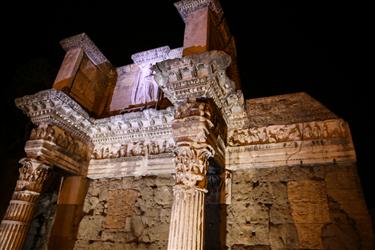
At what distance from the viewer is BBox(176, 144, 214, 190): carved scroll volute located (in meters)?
3.19

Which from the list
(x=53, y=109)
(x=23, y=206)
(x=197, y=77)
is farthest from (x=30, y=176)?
(x=197, y=77)

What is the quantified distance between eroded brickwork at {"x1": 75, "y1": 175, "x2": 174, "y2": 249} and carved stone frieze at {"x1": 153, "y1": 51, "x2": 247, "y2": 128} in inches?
72.5

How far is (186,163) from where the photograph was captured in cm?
326

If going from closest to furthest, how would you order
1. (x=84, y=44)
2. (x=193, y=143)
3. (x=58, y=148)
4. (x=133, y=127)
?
(x=193, y=143) < (x=58, y=148) < (x=133, y=127) < (x=84, y=44)

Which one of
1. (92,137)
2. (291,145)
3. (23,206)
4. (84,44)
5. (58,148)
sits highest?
(84,44)

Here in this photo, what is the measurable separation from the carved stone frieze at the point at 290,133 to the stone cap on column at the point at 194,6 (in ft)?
7.29

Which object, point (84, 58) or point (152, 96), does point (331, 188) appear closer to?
point (152, 96)

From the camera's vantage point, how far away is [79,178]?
17.4 feet

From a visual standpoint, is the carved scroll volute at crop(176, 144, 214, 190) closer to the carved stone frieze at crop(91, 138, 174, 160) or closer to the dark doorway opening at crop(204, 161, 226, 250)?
the dark doorway opening at crop(204, 161, 226, 250)

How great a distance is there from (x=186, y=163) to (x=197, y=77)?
120cm

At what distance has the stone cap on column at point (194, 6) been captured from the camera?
450 cm

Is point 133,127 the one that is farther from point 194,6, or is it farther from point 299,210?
point 299,210

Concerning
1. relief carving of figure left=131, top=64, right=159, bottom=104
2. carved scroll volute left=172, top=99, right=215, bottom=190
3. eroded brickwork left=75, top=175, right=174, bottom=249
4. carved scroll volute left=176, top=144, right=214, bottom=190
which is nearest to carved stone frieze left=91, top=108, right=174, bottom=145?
relief carving of figure left=131, top=64, right=159, bottom=104

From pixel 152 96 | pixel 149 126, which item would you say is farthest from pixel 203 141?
pixel 152 96
